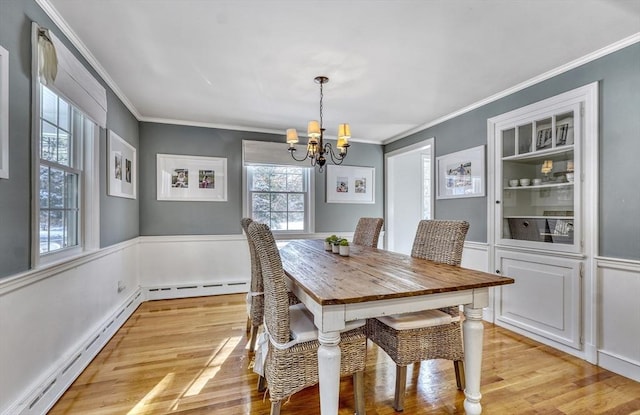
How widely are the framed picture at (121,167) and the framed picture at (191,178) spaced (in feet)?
1.26

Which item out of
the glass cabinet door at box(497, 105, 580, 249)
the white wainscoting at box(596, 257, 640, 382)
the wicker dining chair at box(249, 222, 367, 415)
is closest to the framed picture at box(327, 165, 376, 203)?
the glass cabinet door at box(497, 105, 580, 249)

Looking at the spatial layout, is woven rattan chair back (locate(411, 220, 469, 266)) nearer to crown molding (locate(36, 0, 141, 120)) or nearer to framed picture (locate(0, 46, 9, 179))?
framed picture (locate(0, 46, 9, 179))

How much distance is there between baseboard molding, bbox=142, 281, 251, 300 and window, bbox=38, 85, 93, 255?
5.83 ft

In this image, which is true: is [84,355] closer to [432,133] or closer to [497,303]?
[497,303]

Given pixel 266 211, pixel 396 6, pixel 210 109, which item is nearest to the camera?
pixel 396 6

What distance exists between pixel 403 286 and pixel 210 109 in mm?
3190

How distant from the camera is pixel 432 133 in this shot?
423 centimetres

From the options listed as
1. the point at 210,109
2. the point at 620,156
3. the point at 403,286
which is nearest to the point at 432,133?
the point at 620,156

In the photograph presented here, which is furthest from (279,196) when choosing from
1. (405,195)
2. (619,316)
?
(619,316)

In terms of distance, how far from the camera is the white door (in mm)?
5262

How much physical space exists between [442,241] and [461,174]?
182 centimetres

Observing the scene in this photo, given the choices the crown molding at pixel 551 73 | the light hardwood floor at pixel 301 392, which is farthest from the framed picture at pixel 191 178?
the crown molding at pixel 551 73

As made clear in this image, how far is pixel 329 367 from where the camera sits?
141cm

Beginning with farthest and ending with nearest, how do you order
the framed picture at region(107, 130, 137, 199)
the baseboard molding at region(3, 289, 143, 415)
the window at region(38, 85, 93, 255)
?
the framed picture at region(107, 130, 137, 199)
the window at region(38, 85, 93, 255)
the baseboard molding at region(3, 289, 143, 415)
